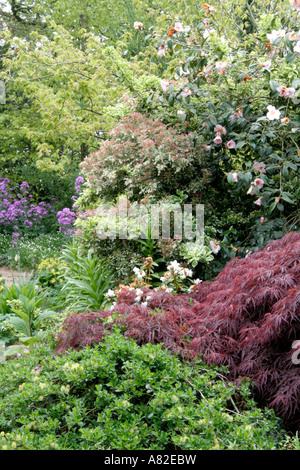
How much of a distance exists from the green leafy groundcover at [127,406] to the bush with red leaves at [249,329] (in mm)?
98

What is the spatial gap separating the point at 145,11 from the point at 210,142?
6496mm

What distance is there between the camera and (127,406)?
166 cm

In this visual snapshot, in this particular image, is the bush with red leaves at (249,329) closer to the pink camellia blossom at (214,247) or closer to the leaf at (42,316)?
the pink camellia blossom at (214,247)

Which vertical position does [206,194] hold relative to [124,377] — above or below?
above

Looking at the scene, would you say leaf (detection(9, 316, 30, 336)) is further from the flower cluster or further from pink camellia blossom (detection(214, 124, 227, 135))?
the flower cluster

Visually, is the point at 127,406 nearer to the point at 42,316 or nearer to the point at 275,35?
the point at 42,316

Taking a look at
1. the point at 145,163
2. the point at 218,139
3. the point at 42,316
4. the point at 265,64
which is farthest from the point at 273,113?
the point at 42,316

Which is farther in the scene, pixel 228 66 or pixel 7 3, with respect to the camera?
pixel 7 3

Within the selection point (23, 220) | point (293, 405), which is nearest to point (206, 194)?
point (293, 405)

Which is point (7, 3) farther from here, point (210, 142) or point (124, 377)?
point (124, 377)

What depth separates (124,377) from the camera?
1.83m

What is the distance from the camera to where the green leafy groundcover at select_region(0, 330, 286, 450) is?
1.58 m

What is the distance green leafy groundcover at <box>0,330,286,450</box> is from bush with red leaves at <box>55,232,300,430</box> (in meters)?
0.10

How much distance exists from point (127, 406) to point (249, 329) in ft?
2.55
